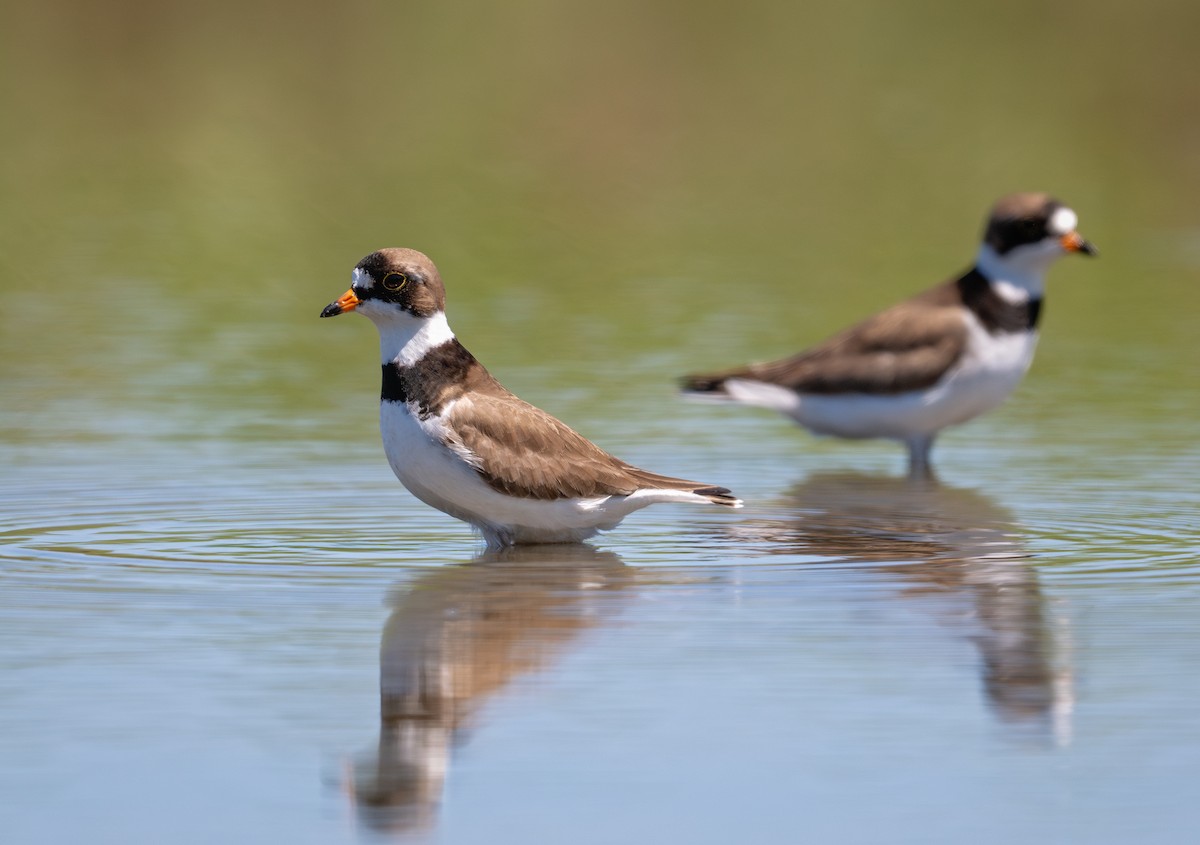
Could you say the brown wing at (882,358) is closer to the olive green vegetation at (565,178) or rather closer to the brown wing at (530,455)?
the olive green vegetation at (565,178)

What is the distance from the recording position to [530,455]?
10.1 m

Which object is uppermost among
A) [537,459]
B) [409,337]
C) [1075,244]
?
[1075,244]

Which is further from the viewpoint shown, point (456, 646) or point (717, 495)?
point (717, 495)

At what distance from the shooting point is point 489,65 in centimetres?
3434

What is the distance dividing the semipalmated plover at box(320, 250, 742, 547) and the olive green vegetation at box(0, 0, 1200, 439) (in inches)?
160

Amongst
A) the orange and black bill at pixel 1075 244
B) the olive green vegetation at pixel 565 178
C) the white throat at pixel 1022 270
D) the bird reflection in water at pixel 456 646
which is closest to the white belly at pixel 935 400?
the white throat at pixel 1022 270

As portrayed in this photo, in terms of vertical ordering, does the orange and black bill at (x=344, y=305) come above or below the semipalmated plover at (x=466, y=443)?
above

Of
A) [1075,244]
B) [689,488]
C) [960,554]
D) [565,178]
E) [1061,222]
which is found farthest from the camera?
[565,178]

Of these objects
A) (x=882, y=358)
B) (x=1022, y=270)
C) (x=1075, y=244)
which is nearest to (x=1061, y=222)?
(x=1075, y=244)

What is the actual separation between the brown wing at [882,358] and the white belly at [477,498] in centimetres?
358

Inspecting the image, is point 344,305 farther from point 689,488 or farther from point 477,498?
point 689,488

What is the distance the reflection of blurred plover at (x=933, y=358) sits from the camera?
13594mm

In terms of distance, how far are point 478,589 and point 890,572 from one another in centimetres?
174

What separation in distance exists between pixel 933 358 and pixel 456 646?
20.8ft
